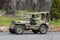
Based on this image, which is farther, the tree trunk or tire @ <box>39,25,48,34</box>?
the tree trunk

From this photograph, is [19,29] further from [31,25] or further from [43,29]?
[43,29]

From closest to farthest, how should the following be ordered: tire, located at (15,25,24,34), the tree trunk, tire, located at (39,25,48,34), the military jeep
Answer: tire, located at (15,25,24,34)
the military jeep
tire, located at (39,25,48,34)
the tree trunk

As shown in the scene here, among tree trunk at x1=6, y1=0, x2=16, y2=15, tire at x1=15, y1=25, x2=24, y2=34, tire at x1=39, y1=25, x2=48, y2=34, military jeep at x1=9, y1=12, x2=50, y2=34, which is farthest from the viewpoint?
tree trunk at x1=6, y1=0, x2=16, y2=15

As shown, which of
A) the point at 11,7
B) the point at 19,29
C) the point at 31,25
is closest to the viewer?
the point at 19,29

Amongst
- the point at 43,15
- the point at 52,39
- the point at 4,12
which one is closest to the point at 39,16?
the point at 43,15

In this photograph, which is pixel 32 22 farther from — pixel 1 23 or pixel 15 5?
pixel 15 5

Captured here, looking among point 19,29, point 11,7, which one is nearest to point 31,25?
point 19,29

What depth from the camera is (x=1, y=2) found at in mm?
35031

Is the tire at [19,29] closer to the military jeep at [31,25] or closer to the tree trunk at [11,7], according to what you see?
the military jeep at [31,25]

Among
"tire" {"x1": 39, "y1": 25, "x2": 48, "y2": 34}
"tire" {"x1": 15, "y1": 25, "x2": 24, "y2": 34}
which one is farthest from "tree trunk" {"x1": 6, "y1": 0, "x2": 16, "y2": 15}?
"tire" {"x1": 15, "y1": 25, "x2": 24, "y2": 34}

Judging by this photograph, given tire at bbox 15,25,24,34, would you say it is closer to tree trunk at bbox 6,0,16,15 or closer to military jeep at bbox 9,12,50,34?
military jeep at bbox 9,12,50,34

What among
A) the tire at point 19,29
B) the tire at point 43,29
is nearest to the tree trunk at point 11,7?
the tire at point 43,29

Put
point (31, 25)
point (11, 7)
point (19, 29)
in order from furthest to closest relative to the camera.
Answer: point (11, 7), point (31, 25), point (19, 29)

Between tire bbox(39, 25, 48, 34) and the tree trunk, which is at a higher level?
the tree trunk
